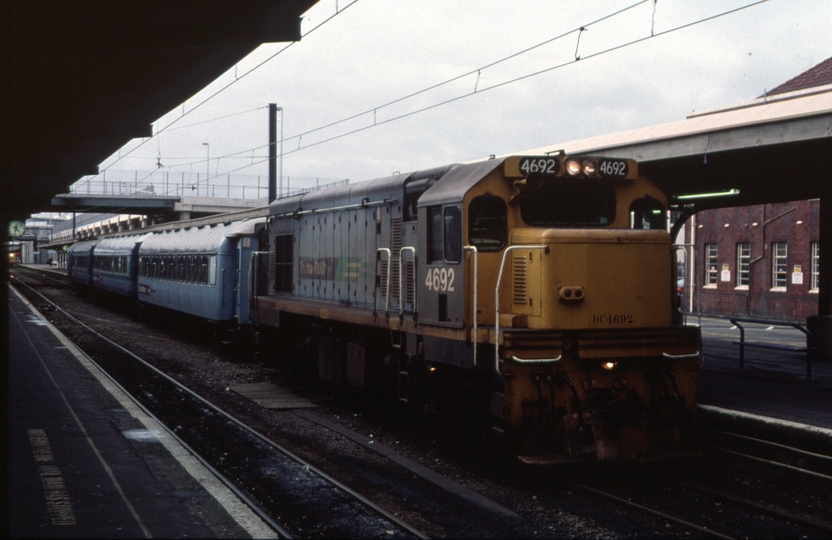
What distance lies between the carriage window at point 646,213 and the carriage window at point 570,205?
0.28 meters

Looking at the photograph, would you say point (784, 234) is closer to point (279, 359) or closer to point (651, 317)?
point (279, 359)

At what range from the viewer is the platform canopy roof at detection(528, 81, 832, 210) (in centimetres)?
1245

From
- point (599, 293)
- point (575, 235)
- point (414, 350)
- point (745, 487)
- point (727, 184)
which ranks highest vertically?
point (727, 184)

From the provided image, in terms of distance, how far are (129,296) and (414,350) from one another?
1062 inches

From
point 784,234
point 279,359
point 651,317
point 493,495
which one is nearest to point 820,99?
point 651,317

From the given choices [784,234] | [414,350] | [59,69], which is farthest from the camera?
[784,234]

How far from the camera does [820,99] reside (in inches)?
513

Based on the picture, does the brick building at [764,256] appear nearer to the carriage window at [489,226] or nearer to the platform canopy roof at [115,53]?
the platform canopy roof at [115,53]

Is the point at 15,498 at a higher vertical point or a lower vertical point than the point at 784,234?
lower

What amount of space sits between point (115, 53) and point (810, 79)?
31.5 meters

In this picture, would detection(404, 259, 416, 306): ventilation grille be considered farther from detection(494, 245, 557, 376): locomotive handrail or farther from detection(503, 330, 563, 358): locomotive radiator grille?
detection(503, 330, 563, 358): locomotive radiator grille

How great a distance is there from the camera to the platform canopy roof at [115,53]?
30.7 feet

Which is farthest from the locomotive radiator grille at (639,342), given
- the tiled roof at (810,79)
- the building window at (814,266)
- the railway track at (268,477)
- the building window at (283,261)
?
the tiled roof at (810,79)

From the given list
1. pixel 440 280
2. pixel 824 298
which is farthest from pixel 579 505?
pixel 824 298
